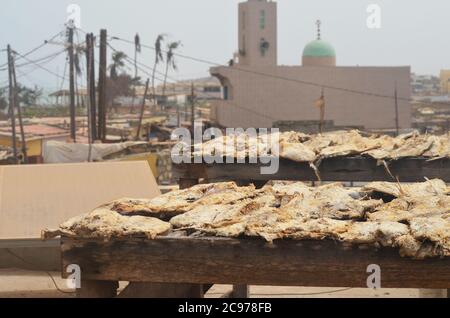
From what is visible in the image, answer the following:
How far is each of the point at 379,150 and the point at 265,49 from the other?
3735cm

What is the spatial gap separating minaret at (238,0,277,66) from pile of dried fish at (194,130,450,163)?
36064mm

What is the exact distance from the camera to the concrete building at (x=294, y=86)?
135 ft

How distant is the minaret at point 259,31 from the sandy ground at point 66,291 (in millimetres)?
36020

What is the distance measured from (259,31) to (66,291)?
1473 inches

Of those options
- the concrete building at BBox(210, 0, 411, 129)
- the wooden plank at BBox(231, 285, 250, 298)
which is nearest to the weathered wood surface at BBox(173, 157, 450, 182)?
the wooden plank at BBox(231, 285, 250, 298)

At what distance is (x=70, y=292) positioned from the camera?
816cm

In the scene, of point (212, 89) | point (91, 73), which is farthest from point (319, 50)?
point (212, 89)

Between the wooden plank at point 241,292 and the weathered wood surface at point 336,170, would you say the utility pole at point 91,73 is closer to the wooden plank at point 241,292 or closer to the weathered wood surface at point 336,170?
the weathered wood surface at point 336,170

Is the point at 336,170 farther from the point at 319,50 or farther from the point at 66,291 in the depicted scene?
the point at 319,50

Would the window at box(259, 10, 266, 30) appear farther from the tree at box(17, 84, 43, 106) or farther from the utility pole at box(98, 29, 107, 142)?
the tree at box(17, 84, 43, 106)

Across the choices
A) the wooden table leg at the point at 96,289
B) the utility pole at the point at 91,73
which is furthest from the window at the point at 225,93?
the wooden table leg at the point at 96,289

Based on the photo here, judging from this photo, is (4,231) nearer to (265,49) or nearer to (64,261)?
(64,261)

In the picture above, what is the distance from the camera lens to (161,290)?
4387 millimetres

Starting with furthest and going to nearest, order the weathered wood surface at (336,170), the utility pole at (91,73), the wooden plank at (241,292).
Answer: the utility pole at (91,73), the wooden plank at (241,292), the weathered wood surface at (336,170)
